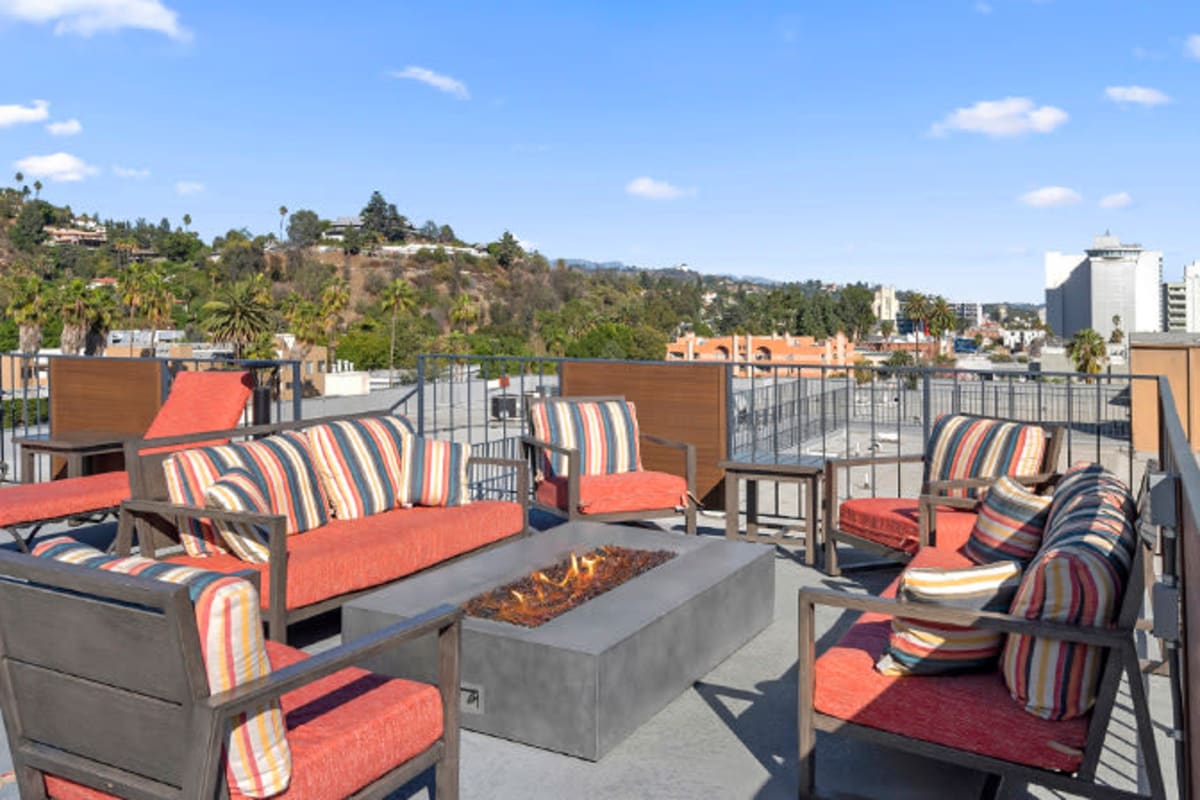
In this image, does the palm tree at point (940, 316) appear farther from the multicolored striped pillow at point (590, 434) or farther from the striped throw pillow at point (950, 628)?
the striped throw pillow at point (950, 628)

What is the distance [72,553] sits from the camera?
1.98 m

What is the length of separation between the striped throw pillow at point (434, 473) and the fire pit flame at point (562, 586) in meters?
1.01

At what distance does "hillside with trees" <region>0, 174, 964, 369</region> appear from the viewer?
4738cm

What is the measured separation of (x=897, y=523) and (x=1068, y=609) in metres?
2.43

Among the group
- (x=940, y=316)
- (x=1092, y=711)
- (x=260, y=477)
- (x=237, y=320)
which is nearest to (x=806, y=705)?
(x=1092, y=711)

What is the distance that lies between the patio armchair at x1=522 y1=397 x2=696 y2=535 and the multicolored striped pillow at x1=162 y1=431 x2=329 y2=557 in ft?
4.63

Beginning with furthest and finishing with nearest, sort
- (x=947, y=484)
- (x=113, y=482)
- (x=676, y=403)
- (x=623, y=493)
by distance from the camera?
(x=676, y=403), (x=623, y=493), (x=113, y=482), (x=947, y=484)

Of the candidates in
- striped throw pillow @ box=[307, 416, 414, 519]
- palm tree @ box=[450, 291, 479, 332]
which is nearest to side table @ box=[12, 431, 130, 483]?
striped throw pillow @ box=[307, 416, 414, 519]

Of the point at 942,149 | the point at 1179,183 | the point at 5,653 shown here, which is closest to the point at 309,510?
the point at 5,653

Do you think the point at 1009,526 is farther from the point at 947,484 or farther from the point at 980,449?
the point at 980,449

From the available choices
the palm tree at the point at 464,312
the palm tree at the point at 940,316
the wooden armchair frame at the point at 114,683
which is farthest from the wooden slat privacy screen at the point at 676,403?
the palm tree at the point at 940,316

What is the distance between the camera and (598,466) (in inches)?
228

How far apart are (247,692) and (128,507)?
2.24 meters

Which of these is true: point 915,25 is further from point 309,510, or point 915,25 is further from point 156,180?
point 156,180
